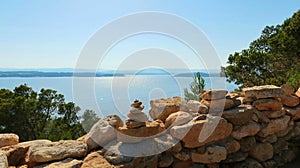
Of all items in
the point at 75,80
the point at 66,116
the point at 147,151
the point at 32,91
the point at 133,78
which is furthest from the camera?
the point at 32,91

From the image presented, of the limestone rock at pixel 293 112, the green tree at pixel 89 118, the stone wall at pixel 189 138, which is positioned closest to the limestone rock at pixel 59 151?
→ the stone wall at pixel 189 138

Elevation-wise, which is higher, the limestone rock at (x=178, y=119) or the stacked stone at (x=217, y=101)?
the stacked stone at (x=217, y=101)

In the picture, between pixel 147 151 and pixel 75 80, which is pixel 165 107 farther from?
pixel 75 80

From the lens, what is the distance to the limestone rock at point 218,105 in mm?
3215

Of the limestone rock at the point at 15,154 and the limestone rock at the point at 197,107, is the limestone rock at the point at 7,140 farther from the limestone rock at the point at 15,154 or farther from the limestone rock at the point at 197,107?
the limestone rock at the point at 197,107

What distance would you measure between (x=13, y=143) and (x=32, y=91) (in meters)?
6.88

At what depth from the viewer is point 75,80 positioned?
117 inches

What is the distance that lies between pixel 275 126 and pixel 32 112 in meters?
8.04

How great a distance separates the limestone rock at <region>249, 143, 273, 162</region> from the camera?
3285 mm

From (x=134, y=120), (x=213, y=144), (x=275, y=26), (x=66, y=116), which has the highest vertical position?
(x=275, y=26)

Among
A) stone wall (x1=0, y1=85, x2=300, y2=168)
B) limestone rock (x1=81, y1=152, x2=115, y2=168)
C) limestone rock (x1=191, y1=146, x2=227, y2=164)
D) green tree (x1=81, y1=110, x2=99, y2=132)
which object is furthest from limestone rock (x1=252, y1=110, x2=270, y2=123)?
green tree (x1=81, y1=110, x2=99, y2=132)

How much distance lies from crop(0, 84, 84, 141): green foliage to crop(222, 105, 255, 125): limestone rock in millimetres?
5124

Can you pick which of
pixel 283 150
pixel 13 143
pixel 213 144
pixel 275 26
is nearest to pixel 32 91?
pixel 13 143

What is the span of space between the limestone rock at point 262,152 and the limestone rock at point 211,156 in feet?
1.96
